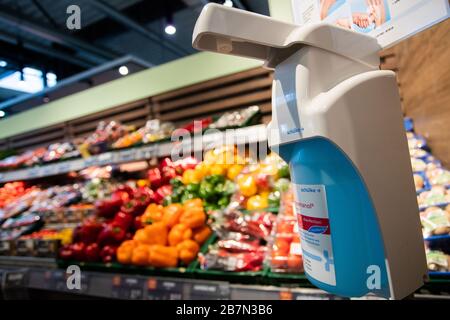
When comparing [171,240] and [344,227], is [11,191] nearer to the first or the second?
[171,240]

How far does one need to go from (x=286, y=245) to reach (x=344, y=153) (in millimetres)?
719

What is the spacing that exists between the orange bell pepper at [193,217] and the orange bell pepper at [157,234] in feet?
0.39

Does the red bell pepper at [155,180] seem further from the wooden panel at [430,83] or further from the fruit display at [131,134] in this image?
the wooden panel at [430,83]

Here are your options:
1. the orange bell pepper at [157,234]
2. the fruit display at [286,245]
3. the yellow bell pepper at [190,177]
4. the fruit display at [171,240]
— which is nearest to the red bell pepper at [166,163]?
the yellow bell pepper at [190,177]

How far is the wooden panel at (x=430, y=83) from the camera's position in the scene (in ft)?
2.86

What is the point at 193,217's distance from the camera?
153 centimetres

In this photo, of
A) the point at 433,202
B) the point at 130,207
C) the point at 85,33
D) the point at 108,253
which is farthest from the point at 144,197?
the point at 85,33

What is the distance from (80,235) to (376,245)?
6.02 ft

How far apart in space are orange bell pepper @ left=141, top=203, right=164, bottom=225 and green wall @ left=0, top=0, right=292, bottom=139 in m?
1.10

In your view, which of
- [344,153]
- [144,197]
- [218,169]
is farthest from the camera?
[144,197]

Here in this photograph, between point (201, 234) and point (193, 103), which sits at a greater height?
point (193, 103)

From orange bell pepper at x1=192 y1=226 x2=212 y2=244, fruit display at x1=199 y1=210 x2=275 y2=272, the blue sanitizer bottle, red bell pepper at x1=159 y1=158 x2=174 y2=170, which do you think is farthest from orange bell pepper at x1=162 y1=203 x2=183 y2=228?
the blue sanitizer bottle

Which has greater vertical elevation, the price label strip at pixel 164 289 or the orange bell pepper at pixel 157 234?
the orange bell pepper at pixel 157 234

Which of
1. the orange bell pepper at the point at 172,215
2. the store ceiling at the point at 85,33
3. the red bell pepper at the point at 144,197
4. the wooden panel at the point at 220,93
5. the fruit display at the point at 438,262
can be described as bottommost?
the fruit display at the point at 438,262
